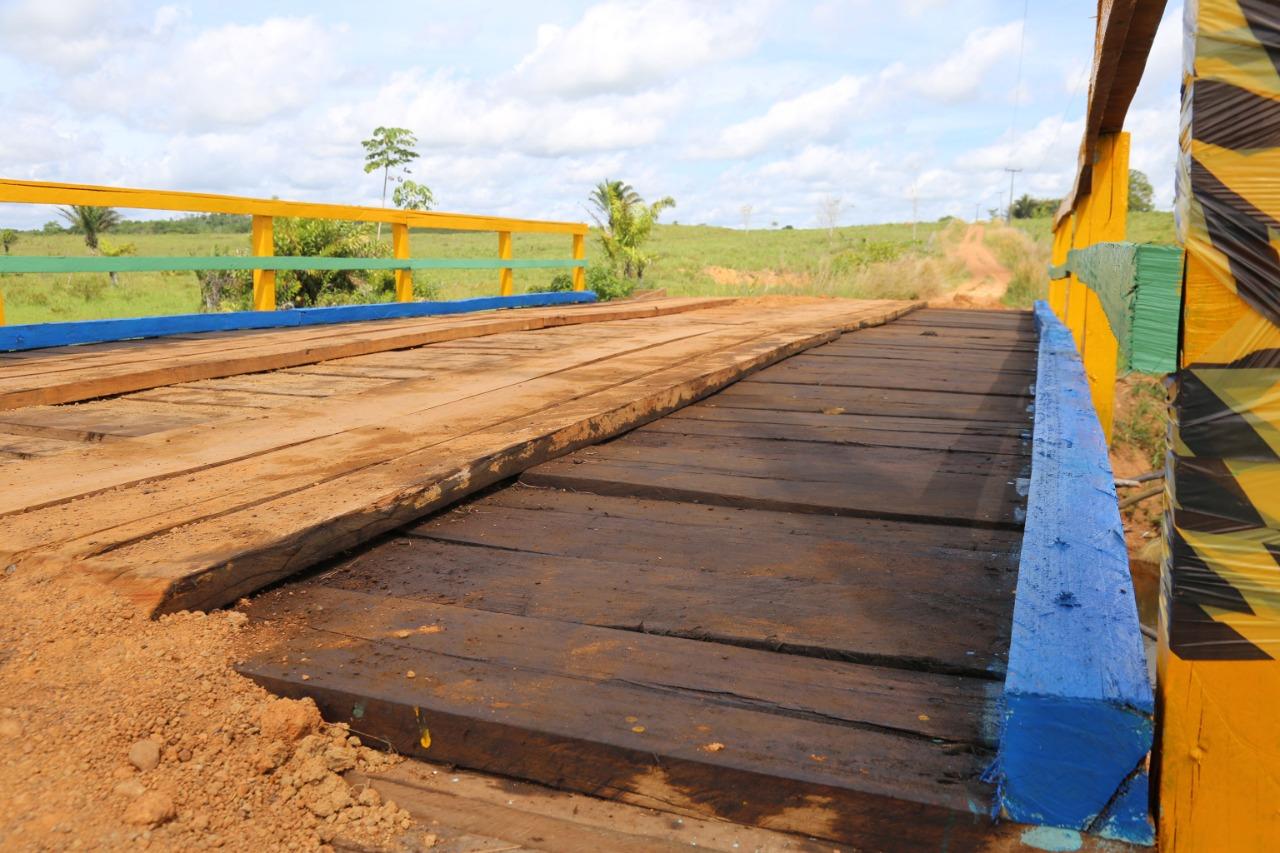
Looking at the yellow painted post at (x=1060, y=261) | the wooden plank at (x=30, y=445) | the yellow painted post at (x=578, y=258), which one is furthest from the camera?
the yellow painted post at (x=578, y=258)

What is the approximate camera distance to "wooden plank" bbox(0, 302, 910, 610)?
1.60 meters

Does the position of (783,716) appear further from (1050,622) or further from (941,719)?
(1050,622)

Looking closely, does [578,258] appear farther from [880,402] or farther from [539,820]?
[539,820]

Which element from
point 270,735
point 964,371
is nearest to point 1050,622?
point 270,735

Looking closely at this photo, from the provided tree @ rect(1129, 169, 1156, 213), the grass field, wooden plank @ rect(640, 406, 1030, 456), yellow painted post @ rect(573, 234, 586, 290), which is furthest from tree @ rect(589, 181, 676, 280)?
tree @ rect(1129, 169, 1156, 213)

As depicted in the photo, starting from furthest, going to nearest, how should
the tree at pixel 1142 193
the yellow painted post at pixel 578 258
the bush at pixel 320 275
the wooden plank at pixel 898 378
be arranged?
1. the tree at pixel 1142 193
2. the bush at pixel 320 275
3. the yellow painted post at pixel 578 258
4. the wooden plank at pixel 898 378

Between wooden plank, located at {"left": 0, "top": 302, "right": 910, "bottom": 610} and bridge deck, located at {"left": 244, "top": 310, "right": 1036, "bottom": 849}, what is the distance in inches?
3.1

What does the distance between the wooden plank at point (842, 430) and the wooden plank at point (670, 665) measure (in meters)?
1.64

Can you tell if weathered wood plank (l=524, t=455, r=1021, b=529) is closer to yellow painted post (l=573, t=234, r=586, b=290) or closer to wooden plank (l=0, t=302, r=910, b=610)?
wooden plank (l=0, t=302, r=910, b=610)

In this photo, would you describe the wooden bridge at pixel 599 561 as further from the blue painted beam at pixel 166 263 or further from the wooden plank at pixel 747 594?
the blue painted beam at pixel 166 263

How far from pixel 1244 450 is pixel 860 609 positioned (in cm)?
74

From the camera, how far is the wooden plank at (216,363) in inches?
132

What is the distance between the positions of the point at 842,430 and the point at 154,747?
242 cm

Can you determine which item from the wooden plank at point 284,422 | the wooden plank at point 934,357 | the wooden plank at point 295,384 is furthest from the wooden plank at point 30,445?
the wooden plank at point 934,357
